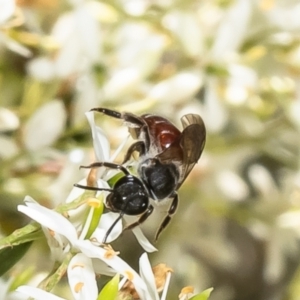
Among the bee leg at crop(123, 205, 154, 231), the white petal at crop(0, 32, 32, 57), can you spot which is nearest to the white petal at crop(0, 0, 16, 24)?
the white petal at crop(0, 32, 32, 57)

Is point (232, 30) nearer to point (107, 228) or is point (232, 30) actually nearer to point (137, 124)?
Result: point (137, 124)

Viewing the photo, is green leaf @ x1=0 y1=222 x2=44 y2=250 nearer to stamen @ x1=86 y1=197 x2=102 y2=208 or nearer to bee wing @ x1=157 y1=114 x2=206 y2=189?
stamen @ x1=86 y1=197 x2=102 y2=208

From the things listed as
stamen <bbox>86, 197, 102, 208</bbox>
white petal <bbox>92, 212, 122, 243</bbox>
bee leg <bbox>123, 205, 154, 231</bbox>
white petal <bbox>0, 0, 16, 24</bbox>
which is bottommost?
bee leg <bbox>123, 205, 154, 231</bbox>

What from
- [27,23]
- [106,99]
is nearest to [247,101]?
[106,99]

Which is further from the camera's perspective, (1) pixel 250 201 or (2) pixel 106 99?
(1) pixel 250 201

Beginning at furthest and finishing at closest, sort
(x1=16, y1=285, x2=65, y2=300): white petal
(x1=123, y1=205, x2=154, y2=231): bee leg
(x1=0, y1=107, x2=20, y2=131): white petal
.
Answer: (x1=0, y1=107, x2=20, y2=131): white petal < (x1=123, y1=205, x2=154, y2=231): bee leg < (x1=16, y1=285, x2=65, y2=300): white petal

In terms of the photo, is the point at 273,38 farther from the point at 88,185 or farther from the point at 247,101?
the point at 88,185
